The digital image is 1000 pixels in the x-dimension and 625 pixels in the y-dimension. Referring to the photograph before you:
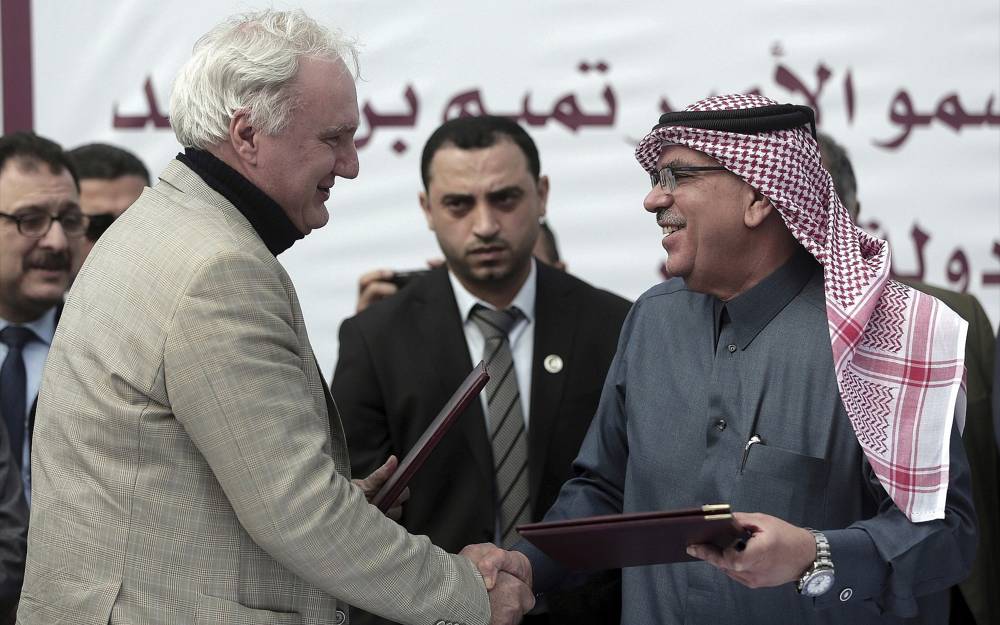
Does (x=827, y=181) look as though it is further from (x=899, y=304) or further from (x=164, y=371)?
(x=164, y=371)

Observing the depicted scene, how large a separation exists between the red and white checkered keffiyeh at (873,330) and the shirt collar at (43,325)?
231 centimetres

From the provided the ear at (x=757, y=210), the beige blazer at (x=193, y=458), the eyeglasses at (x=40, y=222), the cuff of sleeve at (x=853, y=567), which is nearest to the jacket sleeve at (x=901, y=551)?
the cuff of sleeve at (x=853, y=567)

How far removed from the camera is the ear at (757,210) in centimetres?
253

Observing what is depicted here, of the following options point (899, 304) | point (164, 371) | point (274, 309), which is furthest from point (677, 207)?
point (164, 371)

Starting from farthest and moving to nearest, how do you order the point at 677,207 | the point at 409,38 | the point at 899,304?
the point at 409,38 < the point at 677,207 < the point at 899,304

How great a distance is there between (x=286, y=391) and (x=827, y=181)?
1253mm

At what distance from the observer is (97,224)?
454 cm

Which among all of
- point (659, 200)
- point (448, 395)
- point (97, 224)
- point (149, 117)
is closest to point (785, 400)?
point (659, 200)

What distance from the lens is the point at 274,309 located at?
2.20 m

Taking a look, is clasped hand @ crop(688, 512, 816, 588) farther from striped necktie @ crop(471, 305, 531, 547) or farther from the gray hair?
the gray hair

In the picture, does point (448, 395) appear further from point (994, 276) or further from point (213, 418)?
point (994, 276)

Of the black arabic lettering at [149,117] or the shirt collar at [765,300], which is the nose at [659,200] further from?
the black arabic lettering at [149,117]

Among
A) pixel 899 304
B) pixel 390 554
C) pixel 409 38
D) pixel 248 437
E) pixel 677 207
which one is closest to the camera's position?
pixel 248 437

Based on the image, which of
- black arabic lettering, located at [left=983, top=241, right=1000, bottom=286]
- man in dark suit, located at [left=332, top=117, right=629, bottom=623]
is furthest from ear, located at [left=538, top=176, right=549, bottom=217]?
black arabic lettering, located at [left=983, top=241, right=1000, bottom=286]
